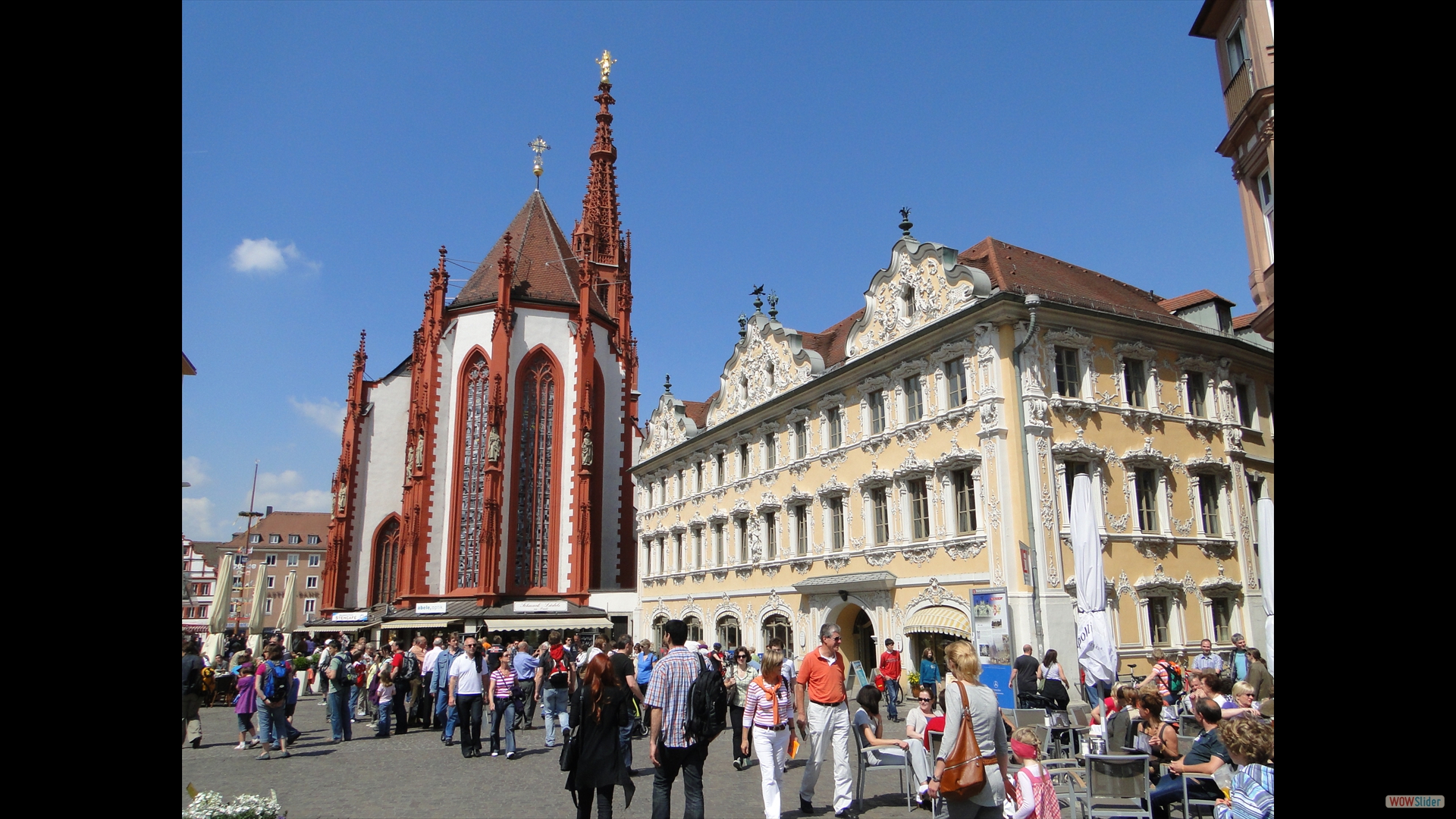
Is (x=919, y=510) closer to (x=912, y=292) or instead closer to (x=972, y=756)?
(x=912, y=292)

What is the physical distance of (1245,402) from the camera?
85.0ft

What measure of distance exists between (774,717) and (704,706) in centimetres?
165

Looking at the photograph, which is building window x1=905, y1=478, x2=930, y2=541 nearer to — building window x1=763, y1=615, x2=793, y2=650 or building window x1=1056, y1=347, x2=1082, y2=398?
building window x1=1056, y1=347, x2=1082, y2=398

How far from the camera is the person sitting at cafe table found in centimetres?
773

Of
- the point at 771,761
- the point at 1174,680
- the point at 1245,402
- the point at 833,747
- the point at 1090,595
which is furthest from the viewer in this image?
the point at 1245,402

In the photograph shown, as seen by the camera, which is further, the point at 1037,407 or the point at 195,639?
the point at 1037,407

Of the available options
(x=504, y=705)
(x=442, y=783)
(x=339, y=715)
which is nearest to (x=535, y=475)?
(x=339, y=715)

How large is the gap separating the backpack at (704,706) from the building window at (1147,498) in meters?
17.8

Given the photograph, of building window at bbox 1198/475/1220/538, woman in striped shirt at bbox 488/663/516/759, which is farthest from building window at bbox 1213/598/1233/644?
woman in striped shirt at bbox 488/663/516/759
